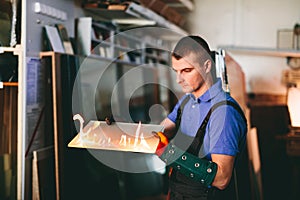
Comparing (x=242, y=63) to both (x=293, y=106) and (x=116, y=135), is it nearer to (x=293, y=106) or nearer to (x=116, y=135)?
(x=293, y=106)

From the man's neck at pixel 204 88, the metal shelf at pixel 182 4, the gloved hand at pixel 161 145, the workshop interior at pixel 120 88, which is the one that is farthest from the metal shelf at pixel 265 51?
the gloved hand at pixel 161 145

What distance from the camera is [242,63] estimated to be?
5059mm

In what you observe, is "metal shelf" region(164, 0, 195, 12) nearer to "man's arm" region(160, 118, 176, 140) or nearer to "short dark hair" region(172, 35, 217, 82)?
"man's arm" region(160, 118, 176, 140)

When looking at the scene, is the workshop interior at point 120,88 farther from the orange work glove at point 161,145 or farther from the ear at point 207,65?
the ear at point 207,65

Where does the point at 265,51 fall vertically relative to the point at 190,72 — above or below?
above

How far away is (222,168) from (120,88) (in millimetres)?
2449

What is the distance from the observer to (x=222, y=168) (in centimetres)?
189

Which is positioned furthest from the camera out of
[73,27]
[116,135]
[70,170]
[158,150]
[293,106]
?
[73,27]

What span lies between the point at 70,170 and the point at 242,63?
9.69 ft

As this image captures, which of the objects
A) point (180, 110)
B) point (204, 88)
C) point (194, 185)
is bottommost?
point (194, 185)

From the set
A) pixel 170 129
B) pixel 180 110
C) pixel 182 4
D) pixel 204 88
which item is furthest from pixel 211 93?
pixel 182 4

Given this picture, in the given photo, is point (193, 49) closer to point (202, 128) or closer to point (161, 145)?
point (202, 128)

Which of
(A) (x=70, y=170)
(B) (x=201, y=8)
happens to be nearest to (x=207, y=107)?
(A) (x=70, y=170)

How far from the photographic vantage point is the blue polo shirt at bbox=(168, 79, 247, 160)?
193 cm
